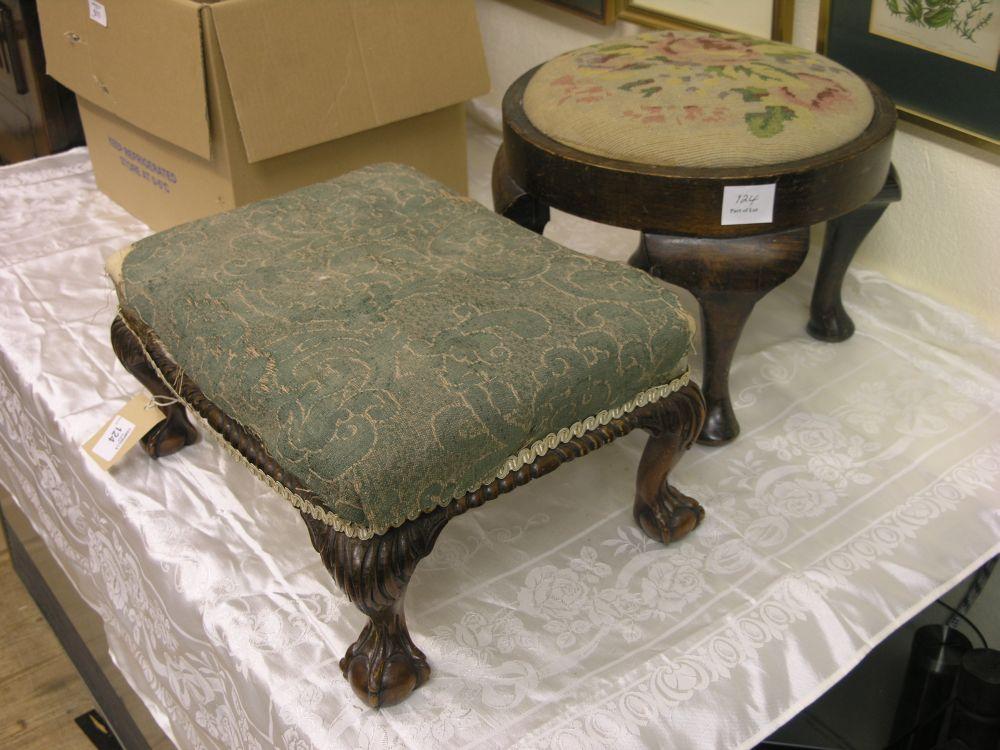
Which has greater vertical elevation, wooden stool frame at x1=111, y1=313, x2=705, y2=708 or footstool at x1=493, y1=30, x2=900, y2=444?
footstool at x1=493, y1=30, x2=900, y2=444

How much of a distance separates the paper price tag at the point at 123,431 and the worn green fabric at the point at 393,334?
161mm

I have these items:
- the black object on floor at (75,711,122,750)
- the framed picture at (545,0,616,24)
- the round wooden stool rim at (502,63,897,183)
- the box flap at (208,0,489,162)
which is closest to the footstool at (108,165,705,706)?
the round wooden stool rim at (502,63,897,183)

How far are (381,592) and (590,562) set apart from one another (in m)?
0.30

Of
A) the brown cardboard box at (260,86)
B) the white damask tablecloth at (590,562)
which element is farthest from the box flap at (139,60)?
the white damask tablecloth at (590,562)

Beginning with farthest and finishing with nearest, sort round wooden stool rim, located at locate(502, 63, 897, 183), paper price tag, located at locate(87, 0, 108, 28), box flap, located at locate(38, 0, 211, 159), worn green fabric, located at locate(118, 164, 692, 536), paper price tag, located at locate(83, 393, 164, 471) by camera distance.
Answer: paper price tag, located at locate(87, 0, 108, 28) < box flap, located at locate(38, 0, 211, 159) < paper price tag, located at locate(83, 393, 164, 471) < round wooden stool rim, located at locate(502, 63, 897, 183) < worn green fabric, located at locate(118, 164, 692, 536)

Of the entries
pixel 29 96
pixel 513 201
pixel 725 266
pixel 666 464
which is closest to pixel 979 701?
pixel 666 464

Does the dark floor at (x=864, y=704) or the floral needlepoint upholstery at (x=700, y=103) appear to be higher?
the floral needlepoint upholstery at (x=700, y=103)

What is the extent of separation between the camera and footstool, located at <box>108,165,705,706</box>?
77 centimetres

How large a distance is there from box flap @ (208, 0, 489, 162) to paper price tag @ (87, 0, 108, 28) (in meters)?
0.26

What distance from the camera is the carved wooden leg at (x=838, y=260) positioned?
47.8 inches

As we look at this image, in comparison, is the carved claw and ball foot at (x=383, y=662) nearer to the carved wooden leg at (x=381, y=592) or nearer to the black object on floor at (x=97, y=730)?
the carved wooden leg at (x=381, y=592)

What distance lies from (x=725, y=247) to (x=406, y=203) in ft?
1.06

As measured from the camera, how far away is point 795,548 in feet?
3.46

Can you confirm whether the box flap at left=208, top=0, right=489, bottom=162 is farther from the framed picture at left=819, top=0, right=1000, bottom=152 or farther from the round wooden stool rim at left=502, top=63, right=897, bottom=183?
the framed picture at left=819, top=0, right=1000, bottom=152
